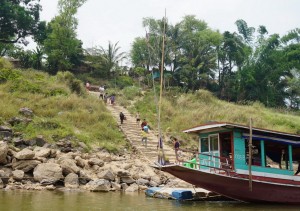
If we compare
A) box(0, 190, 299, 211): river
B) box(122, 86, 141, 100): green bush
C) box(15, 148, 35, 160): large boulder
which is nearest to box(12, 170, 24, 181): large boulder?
box(15, 148, 35, 160): large boulder

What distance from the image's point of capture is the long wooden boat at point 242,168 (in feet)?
37.0

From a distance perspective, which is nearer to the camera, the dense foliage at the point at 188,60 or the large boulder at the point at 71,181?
the large boulder at the point at 71,181

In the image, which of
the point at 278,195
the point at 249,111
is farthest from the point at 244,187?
the point at 249,111

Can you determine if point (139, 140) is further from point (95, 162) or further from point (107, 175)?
point (107, 175)

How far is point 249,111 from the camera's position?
28391 millimetres

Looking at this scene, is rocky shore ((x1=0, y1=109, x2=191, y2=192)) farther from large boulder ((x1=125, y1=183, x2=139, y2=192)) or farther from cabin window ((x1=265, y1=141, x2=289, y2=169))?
cabin window ((x1=265, y1=141, x2=289, y2=169))

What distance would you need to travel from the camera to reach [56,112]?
2077 cm

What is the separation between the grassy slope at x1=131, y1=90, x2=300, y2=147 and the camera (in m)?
24.0

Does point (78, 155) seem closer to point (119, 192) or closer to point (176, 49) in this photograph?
point (119, 192)

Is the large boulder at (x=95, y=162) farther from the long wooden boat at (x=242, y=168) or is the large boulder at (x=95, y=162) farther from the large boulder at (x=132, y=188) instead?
the long wooden boat at (x=242, y=168)

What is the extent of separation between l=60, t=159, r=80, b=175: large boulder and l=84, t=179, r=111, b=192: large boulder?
91 cm

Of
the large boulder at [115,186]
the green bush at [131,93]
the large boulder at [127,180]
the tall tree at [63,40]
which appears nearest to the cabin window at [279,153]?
the large boulder at [127,180]

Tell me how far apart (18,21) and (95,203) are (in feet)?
88.2

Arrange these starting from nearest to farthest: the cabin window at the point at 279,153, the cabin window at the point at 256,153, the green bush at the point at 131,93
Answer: the cabin window at the point at 256,153 < the cabin window at the point at 279,153 < the green bush at the point at 131,93
